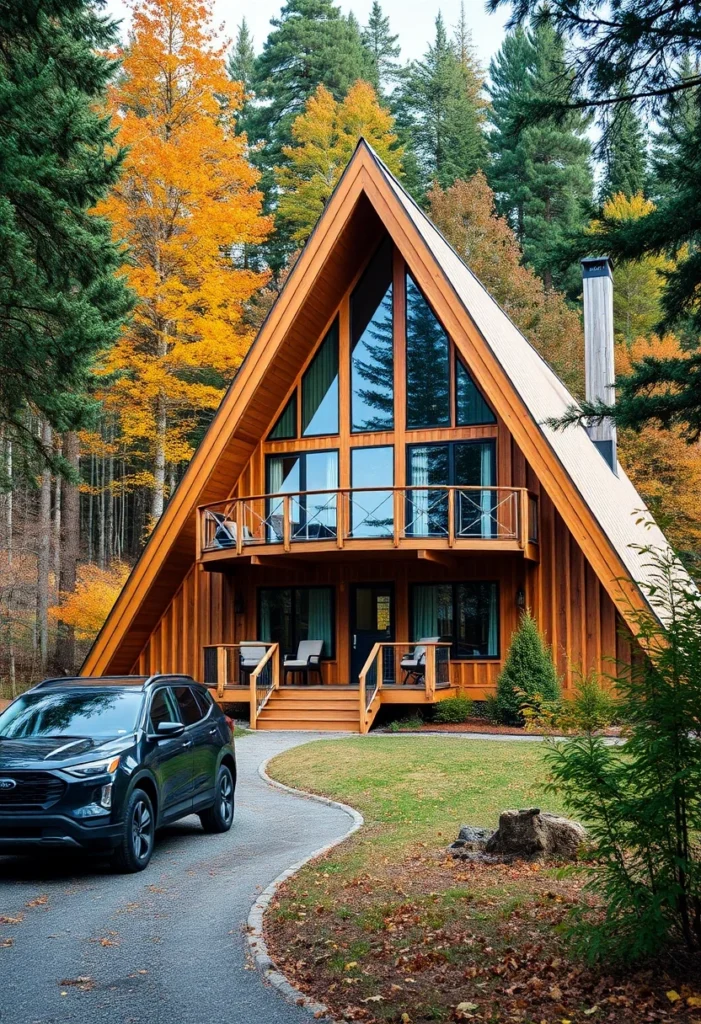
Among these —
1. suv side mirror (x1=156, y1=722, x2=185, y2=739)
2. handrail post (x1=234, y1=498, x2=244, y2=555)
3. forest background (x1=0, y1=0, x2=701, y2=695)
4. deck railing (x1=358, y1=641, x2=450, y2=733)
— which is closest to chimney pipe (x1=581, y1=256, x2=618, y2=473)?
forest background (x1=0, y1=0, x2=701, y2=695)

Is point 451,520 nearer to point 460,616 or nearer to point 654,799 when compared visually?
point 460,616

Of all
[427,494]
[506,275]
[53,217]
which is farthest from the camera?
[506,275]

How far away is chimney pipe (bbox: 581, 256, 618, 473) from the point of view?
90.9ft

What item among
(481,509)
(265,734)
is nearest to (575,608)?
(481,509)

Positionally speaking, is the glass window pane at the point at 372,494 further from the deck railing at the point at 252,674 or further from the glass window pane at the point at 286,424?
the deck railing at the point at 252,674

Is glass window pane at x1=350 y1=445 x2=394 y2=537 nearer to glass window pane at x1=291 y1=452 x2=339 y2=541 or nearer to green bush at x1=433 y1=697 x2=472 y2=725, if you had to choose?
glass window pane at x1=291 y1=452 x2=339 y2=541

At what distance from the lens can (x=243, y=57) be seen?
226 feet

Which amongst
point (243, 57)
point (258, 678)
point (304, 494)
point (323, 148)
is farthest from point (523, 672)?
point (243, 57)

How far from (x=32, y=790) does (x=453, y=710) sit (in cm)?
1428

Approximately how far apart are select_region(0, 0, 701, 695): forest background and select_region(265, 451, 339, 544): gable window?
4.53 meters

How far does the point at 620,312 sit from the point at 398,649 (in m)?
24.6

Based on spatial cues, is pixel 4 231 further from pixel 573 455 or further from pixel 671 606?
pixel 573 455

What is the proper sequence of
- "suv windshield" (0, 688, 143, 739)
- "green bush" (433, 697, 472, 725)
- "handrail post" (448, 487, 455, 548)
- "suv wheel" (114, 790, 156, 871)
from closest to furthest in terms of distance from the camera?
"suv wheel" (114, 790, 156, 871) → "suv windshield" (0, 688, 143, 739) → "handrail post" (448, 487, 455, 548) → "green bush" (433, 697, 472, 725)

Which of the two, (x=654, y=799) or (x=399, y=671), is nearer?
(x=654, y=799)
